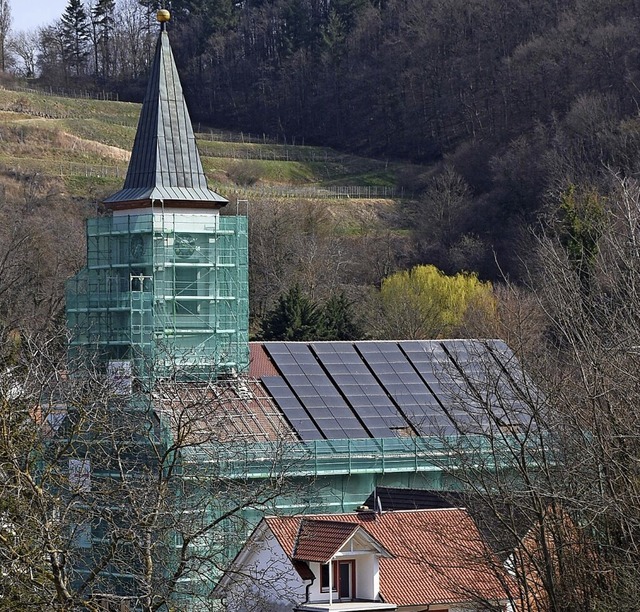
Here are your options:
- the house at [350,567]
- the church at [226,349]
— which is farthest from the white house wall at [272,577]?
the church at [226,349]

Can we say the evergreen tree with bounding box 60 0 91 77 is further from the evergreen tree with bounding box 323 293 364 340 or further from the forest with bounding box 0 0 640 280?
the evergreen tree with bounding box 323 293 364 340

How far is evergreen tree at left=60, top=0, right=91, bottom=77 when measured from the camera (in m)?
149

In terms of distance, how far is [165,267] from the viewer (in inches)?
1705

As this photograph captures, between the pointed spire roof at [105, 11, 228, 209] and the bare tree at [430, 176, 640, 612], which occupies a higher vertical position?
the pointed spire roof at [105, 11, 228, 209]

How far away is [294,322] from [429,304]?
15.2 m

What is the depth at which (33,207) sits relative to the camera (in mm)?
93562

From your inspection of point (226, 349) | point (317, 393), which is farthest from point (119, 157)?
point (317, 393)

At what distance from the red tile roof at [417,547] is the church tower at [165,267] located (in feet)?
35.8

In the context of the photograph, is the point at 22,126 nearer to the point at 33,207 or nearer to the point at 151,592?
the point at 33,207

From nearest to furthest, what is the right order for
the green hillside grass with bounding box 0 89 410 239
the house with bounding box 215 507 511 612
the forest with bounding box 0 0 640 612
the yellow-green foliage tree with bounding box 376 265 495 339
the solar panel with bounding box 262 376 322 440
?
the forest with bounding box 0 0 640 612 → the house with bounding box 215 507 511 612 → the solar panel with bounding box 262 376 322 440 → the yellow-green foliage tree with bounding box 376 265 495 339 → the green hillside grass with bounding box 0 89 410 239

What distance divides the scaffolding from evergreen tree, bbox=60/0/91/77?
350 ft

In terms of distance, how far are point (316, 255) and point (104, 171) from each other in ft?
91.8

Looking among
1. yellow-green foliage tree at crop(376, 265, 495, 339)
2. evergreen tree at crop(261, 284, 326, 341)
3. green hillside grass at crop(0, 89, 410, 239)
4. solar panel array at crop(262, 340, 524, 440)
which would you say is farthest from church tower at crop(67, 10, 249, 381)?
green hillside grass at crop(0, 89, 410, 239)

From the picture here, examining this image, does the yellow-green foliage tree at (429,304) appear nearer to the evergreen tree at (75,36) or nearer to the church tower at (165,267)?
the church tower at (165,267)
